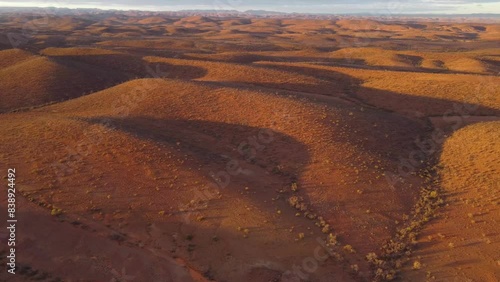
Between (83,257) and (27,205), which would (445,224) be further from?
(27,205)

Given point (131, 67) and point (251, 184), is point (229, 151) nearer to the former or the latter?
point (251, 184)

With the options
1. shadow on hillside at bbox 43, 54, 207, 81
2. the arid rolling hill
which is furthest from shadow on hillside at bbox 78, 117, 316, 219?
shadow on hillside at bbox 43, 54, 207, 81

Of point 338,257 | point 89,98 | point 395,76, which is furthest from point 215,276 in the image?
point 395,76

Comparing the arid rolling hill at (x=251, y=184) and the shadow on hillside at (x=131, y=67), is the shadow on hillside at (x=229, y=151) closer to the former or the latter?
the arid rolling hill at (x=251, y=184)

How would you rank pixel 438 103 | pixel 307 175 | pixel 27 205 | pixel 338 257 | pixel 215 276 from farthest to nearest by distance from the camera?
pixel 438 103, pixel 307 175, pixel 27 205, pixel 338 257, pixel 215 276

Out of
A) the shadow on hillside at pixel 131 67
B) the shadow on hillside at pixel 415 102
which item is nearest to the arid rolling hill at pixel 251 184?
the shadow on hillside at pixel 415 102

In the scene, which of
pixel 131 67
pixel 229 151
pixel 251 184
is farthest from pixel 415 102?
pixel 131 67

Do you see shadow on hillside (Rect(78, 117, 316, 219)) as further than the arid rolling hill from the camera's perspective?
Yes

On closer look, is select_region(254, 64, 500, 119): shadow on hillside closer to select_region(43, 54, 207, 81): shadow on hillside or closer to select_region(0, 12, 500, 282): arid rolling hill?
select_region(0, 12, 500, 282): arid rolling hill
